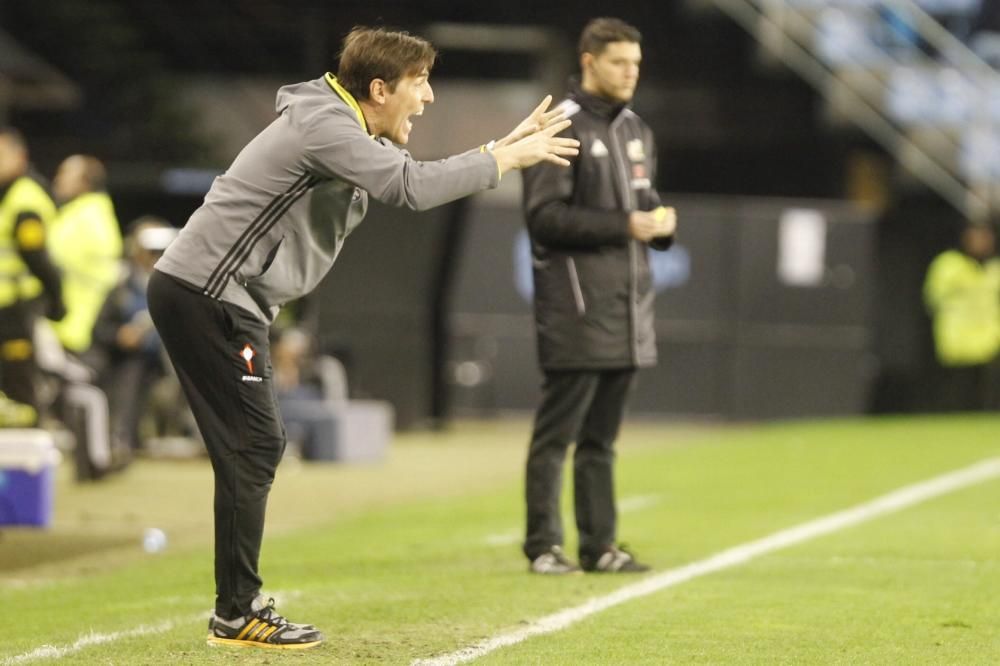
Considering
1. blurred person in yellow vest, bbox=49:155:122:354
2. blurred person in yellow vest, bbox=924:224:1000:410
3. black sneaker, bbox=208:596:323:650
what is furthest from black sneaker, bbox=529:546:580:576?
blurred person in yellow vest, bbox=924:224:1000:410

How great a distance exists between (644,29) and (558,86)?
51.6 inches

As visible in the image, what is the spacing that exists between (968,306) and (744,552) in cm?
1227

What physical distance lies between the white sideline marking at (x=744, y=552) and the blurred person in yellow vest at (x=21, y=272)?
421 cm

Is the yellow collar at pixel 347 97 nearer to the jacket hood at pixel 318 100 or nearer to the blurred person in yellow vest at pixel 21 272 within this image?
the jacket hood at pixel 318 100

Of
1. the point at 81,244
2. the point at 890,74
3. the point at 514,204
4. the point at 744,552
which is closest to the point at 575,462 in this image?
the point at 744,552

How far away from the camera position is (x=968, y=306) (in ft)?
69.1

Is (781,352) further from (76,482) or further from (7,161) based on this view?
(7,161)

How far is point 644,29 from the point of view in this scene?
85.0 ft

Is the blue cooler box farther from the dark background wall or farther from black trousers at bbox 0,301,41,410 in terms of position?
the dark background wall

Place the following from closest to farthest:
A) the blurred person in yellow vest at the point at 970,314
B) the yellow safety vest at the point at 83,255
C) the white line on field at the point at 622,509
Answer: the white line on field at the point at 622,509, the yellow safety vest at the point at 83,255, the blurred person in yellow vest at the point at 970,314

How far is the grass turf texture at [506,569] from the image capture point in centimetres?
671

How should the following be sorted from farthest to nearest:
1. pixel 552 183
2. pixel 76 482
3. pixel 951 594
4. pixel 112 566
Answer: pixel 76 482 < pixel 112 566 < pixel 552 183 < pixel 951 594

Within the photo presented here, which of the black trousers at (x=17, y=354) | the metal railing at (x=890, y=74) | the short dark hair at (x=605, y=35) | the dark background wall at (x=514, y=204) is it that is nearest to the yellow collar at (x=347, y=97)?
the short dark hair at (x=605, y=35)

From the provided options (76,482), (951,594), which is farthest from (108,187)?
(951,594)
